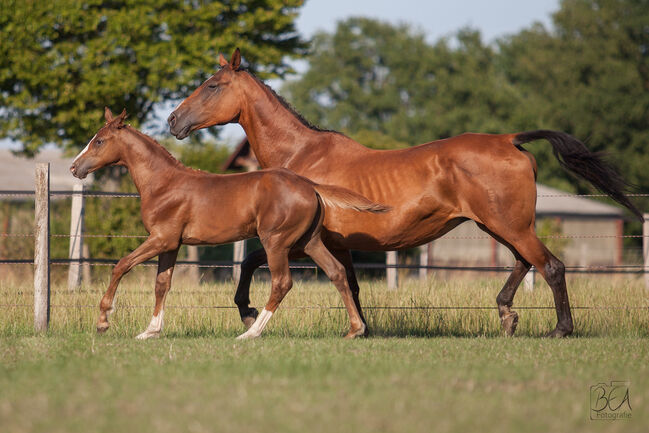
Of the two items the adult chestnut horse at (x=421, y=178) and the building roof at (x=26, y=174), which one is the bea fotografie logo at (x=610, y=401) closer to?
the adult chestnut horse at (x=421, y=178)

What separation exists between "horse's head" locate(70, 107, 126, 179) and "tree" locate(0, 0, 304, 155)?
31.8ft

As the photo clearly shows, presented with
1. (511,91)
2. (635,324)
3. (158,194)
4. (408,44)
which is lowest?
(635,324)

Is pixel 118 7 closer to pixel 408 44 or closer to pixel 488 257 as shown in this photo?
pixel 488 257

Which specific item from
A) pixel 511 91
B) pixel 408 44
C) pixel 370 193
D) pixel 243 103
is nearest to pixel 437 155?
pixel 370 193

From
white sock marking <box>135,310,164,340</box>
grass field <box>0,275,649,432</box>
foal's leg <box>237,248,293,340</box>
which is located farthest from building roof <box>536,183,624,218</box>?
white sock marking <box>135,310,164,340</box>

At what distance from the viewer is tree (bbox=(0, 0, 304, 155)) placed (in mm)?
17703

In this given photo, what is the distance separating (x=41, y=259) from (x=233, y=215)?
2765 millimetres

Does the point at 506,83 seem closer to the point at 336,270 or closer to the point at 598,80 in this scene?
the point at 598,80

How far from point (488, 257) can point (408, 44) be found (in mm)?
26800

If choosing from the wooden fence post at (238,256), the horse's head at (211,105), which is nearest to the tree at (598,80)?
the wooden fence post at (238,256)

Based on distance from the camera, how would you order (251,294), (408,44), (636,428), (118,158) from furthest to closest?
1. (408,44)
2. (251,294)
3. (118,158)
4. (636,428)

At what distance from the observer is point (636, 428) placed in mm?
4211

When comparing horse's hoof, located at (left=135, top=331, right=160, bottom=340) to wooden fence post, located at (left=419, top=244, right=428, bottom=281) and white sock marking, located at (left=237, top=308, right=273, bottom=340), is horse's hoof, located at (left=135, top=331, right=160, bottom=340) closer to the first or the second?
white sock marking, located at (left=237, top=308, right=273, bottom=340)

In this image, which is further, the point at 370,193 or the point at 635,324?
the point at 635,324
